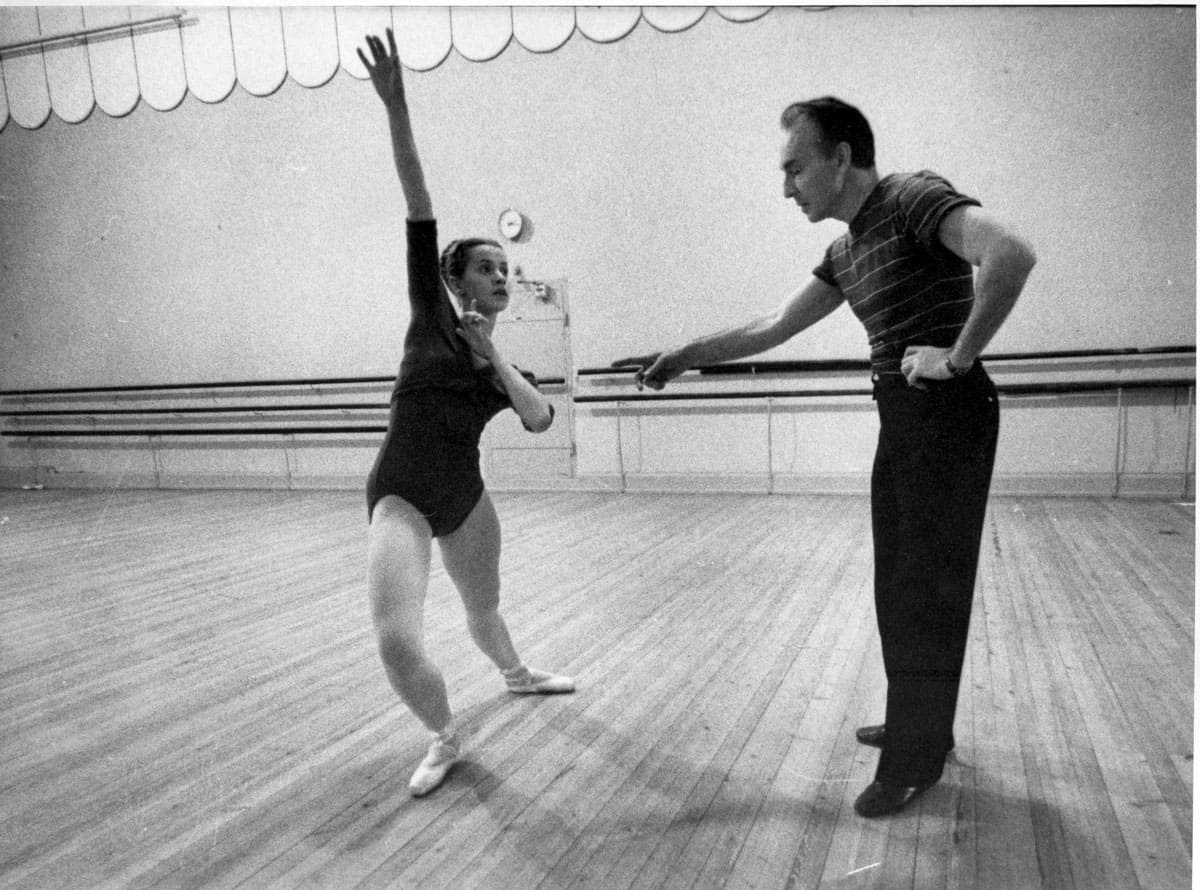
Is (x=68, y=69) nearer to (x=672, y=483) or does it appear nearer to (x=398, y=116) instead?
(x=672, y=483)

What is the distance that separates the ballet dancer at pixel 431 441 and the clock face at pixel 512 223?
4855 mm

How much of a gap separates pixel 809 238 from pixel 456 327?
15.3ft

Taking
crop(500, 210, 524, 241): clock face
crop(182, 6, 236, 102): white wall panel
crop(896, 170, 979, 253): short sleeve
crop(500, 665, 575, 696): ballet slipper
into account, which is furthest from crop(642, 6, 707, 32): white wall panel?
crop(500, 665, 575, 696): ballet slipper

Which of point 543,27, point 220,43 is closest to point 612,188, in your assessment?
point 543,27

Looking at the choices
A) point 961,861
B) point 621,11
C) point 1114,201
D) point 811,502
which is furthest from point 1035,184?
point 961,861

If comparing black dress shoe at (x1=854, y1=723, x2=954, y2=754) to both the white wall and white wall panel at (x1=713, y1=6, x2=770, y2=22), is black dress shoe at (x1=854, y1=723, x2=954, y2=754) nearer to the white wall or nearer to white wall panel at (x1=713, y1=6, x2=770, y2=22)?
the white wall

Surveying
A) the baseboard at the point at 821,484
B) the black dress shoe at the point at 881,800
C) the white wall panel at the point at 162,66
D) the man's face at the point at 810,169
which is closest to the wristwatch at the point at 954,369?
the man's face at the point at 810,169

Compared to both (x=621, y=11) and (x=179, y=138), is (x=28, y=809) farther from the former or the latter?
(x=179, y=138)

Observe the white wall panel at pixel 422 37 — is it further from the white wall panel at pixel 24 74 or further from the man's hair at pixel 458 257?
the man's hair at pixel 458 257

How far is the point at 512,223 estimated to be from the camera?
265 inches

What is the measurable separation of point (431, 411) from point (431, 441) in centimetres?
7

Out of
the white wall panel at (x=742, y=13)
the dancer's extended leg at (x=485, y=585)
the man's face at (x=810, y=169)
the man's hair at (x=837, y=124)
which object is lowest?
the dancer's extended leg at (x=485, y=585)

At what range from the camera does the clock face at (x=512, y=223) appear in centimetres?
671

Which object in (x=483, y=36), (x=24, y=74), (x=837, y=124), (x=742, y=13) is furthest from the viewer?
(x=24, y=74)
